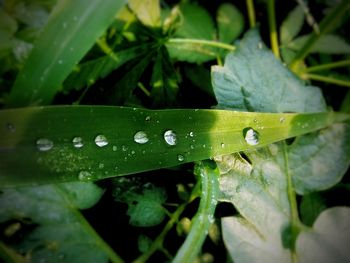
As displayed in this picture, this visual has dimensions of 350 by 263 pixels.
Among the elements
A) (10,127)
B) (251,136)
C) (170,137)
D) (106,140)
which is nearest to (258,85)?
(251,136)

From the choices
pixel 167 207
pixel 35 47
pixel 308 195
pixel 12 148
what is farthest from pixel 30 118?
pixel 308 195

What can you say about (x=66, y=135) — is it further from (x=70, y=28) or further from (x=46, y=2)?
(x=46, y=2)

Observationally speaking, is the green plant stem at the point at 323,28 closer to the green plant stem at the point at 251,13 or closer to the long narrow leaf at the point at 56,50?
the green plant stem at the point at 251,13

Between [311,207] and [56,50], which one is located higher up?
[56,50]

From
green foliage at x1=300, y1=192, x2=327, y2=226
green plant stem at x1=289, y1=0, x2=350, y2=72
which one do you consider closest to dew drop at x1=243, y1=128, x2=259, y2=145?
green foliage at x1=300, y1=192, x2=327, y2=226

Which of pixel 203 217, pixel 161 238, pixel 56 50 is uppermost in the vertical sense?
pixel 56 50

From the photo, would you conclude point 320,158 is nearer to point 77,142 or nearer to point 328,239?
point 328,239
